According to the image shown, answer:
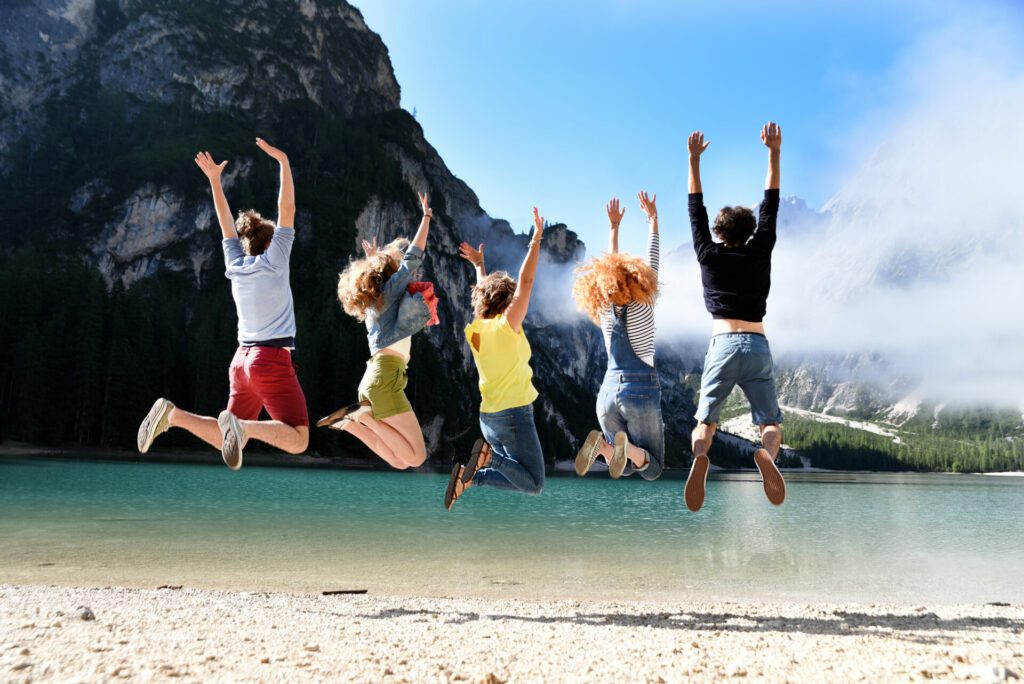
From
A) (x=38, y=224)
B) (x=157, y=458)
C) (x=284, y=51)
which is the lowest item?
(x=157, y=458)

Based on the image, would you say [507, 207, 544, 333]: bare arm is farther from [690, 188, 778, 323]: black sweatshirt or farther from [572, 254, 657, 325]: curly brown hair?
[690, 188, 778, 323]: black sweatshirt

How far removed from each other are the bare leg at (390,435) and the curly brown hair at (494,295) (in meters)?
1.42

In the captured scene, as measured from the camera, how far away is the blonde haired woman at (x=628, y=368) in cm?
716

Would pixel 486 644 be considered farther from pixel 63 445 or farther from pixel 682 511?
pixel 63 445

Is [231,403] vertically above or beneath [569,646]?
above

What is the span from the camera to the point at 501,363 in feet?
23.1

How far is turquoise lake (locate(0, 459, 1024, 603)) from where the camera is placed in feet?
55.0

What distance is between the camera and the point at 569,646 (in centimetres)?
736

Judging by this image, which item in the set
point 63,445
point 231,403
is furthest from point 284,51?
point 231,403

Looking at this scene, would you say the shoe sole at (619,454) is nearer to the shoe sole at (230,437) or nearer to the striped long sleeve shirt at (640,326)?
the striped long sleeve shirt at (640,326)

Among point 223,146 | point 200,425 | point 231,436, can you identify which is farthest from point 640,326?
point 223,146

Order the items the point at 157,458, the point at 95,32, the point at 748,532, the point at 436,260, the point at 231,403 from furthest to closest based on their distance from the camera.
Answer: the point at 436,260, the point at 95,32, the point at 157,458, the point at 748,532, the point at 231,403

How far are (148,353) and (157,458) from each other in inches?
586

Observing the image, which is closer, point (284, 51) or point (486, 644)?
point (486, 644)
